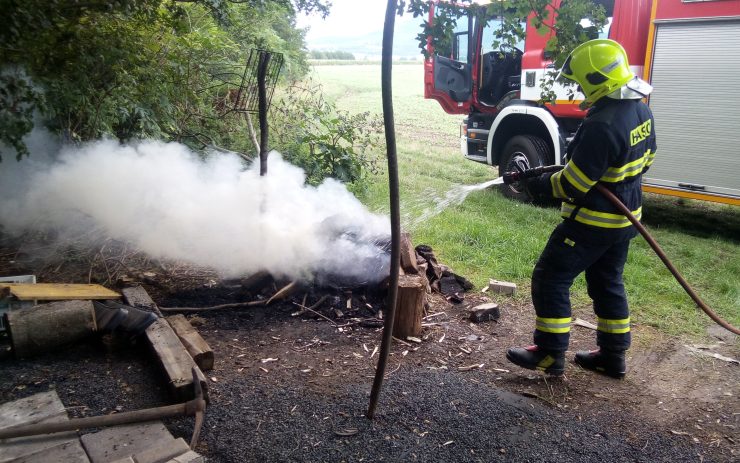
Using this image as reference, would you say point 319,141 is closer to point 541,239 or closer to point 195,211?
point 195,211

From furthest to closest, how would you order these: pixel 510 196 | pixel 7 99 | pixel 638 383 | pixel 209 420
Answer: pixel 510 196, pixel 7 99, pixel 638 383, pixel 209 420

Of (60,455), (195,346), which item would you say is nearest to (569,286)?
(195,346)

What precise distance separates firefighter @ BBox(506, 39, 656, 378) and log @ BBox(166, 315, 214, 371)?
1844mm

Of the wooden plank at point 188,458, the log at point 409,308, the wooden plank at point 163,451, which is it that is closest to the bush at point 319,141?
the log at point 409,308

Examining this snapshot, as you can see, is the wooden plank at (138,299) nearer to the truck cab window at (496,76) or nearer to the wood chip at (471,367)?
the wood chip at (471,367)

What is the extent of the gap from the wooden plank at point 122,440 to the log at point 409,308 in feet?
5.58

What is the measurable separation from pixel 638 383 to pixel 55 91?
16.1ft

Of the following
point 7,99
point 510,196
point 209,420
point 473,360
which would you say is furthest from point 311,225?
point 510,196

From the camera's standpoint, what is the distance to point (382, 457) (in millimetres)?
2473

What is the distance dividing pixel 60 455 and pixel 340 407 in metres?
1.27

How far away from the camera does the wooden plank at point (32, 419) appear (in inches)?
88.3

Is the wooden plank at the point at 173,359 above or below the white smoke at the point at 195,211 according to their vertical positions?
below

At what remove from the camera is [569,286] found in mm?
3316

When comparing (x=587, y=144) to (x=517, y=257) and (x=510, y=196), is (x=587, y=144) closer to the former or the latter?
(x=517, y=257)
